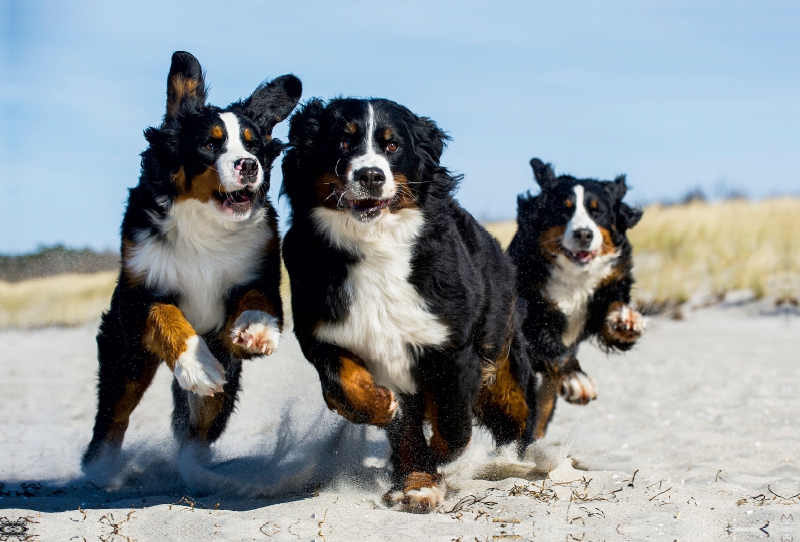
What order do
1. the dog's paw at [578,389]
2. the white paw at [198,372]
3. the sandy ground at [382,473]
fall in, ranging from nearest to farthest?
the sandy ground at [382,473] → the white paw at [198,372] → the dog's paw at [578,389]

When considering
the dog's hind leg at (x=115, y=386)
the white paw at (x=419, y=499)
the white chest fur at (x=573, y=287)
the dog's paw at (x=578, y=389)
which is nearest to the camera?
the white paw at (x=419, y=499)

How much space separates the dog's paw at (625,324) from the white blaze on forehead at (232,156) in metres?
2.49

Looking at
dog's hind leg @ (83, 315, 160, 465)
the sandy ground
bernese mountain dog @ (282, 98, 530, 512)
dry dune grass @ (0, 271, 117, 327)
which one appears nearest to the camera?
the sandy ground

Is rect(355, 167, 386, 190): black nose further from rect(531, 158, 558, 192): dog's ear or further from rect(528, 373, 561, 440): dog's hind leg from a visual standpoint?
rect(531, 158, 558, 192): dog's ear

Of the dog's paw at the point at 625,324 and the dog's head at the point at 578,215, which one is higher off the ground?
the dog's head at the point at 578,215

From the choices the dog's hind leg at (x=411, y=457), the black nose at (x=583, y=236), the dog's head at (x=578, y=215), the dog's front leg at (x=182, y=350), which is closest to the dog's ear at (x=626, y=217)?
the dog's head at (x=578, y=215)

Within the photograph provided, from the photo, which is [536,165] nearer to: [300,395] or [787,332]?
[300,395]

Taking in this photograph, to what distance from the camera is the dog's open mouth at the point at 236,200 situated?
4.48m

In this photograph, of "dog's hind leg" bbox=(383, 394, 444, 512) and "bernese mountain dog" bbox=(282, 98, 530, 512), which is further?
"dog's hind leg" bbox=(383, 394, 444, 512)

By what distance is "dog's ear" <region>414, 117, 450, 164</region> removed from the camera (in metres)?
4.55

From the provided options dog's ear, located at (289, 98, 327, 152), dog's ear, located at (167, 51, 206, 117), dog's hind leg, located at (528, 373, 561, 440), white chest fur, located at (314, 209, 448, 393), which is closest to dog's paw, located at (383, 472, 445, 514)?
white chest fur, located at (314, 209, 448, 393)

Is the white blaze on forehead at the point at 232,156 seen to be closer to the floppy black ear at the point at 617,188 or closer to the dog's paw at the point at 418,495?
the dog's paw at the point at 418,495

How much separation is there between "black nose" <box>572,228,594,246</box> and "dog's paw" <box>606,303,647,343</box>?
1.55 feet

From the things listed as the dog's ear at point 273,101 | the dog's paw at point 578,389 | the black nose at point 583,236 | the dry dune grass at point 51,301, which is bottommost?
the dry dune grass at point 51,301
